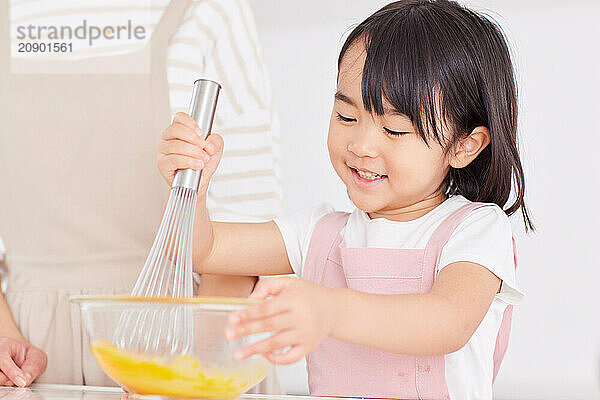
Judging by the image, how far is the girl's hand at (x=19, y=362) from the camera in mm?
801

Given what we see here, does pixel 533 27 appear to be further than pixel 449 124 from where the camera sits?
Yes

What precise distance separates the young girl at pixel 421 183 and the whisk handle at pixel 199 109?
4 centimetres

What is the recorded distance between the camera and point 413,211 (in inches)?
32.2

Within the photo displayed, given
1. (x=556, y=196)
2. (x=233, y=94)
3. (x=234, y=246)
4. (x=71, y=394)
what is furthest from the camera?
(x=556, y=196)

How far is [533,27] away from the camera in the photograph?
1.28 meters

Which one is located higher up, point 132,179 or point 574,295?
point 132,179

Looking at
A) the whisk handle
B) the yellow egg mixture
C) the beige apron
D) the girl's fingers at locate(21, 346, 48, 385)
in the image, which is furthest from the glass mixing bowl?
the beige apron

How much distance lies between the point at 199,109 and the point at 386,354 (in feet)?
0.99

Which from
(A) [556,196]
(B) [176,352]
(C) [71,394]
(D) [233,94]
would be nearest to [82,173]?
(D) [233,94]

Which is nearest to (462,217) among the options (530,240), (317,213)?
(317,213)

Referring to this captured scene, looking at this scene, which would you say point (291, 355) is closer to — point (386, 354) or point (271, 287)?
point (271, 287)

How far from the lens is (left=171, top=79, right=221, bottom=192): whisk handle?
0.61 m

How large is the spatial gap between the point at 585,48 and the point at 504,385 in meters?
0.56

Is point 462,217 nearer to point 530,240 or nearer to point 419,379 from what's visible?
point 419,379
